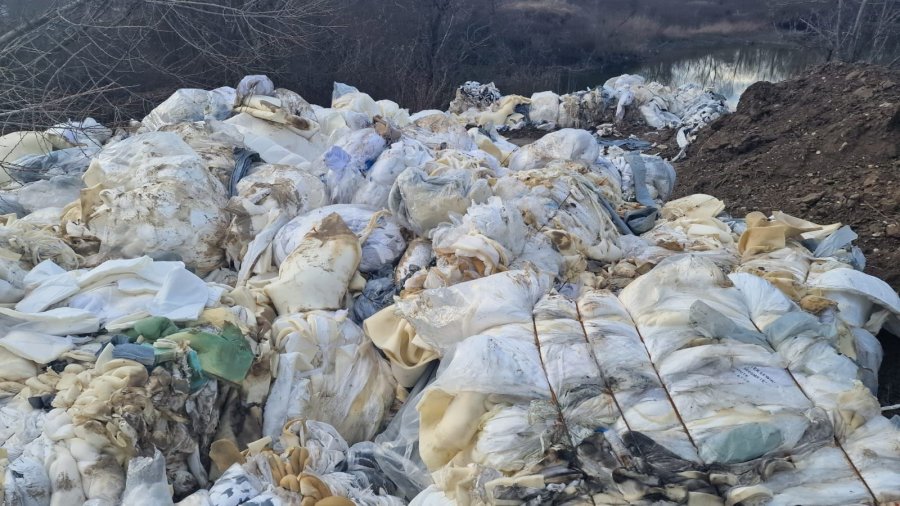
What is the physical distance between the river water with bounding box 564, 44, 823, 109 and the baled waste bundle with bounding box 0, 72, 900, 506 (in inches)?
436

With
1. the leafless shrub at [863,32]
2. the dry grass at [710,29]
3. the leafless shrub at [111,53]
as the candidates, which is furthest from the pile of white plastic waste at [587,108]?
the dry grass at [710,29]

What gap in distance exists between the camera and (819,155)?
4434 mm

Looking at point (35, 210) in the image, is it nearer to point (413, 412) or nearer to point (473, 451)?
point (413, 412)

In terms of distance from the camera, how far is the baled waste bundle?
5.06 ft

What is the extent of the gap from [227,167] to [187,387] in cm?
167

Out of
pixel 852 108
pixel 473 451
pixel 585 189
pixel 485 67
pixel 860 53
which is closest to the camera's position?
pixel 473 451

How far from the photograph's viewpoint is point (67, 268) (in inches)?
101

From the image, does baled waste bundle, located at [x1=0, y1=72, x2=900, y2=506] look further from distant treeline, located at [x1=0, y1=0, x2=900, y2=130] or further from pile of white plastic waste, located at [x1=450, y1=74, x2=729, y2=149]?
pile of white plastic waste, located at [x1=450, y1=74, x2=729, y2=149]

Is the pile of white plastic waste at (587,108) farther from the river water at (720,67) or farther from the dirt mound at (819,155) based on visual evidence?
the river water at (720,67)

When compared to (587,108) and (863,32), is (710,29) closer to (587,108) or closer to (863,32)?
(863,32)

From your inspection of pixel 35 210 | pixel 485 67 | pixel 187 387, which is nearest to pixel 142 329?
pixel 187 387

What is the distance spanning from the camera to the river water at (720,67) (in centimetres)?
1370

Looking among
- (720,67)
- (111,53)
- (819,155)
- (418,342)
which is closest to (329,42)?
(111,53)

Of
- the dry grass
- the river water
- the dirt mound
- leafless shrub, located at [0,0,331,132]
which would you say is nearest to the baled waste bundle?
leafless shrub, located at [0,0,331,132]
